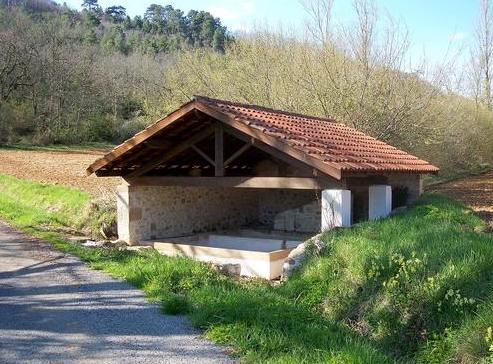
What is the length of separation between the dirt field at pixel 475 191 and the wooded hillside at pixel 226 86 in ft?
4.08

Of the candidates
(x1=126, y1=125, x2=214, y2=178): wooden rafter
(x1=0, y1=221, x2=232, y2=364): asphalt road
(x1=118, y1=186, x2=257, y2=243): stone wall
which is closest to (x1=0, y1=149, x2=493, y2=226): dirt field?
(x1=118, y1=186, x2=257, y2=243): stone wall

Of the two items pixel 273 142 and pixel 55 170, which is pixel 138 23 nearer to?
pixel 55 170

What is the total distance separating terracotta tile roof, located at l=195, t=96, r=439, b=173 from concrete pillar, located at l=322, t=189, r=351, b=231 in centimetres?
54

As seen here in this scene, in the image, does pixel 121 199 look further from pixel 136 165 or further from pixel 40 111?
pixel 40 111

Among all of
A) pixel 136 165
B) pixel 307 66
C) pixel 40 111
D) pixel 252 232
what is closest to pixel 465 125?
pixel 307 66

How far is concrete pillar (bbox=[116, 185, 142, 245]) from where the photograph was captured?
1118cm

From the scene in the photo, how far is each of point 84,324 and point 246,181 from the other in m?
5.41

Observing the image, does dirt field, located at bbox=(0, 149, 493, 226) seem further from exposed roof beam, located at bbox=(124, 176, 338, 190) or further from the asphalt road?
the asphalt road

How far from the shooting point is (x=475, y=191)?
19641 millimetres

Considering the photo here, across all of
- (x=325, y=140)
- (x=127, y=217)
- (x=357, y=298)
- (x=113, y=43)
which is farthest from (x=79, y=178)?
(x=113, y=43)

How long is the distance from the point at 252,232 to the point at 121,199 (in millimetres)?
3699

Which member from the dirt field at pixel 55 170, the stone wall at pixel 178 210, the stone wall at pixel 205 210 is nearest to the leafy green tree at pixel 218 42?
the dirt field at pixel 55 170

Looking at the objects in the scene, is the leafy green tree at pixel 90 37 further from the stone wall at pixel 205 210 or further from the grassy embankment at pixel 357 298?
the grassy embankment at pixel 357 298

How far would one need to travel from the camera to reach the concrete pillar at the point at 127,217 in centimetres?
1118
